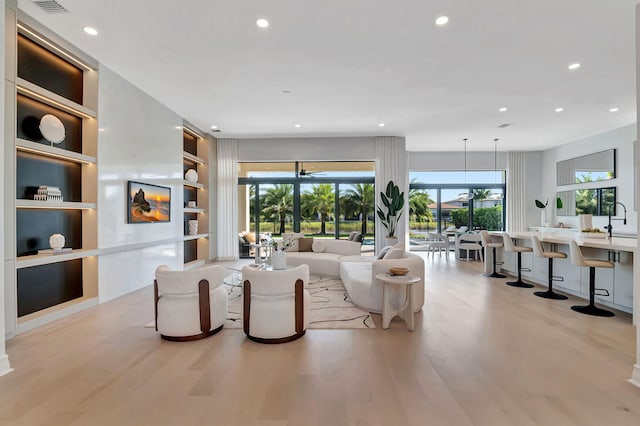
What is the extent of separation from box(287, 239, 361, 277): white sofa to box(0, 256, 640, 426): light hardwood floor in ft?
8.50

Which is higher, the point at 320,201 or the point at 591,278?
the point at 320,201

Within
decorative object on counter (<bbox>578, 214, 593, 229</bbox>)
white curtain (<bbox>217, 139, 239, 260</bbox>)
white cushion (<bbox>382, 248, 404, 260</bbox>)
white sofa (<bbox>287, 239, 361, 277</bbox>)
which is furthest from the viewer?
white curtain (<bbox>217, 139, 239, 260</bbox>)

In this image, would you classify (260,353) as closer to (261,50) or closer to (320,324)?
(320,324)

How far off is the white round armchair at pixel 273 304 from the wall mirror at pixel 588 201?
27.7ft

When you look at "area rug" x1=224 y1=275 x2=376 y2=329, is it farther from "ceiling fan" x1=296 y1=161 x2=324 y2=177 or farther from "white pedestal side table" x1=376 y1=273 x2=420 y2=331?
"ceiling fan" x1=296 y1=161 x2=324 y2=177

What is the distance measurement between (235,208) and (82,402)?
21.3 ft

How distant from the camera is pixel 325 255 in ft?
21.4

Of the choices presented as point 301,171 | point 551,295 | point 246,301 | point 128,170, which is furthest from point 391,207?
point 128,170

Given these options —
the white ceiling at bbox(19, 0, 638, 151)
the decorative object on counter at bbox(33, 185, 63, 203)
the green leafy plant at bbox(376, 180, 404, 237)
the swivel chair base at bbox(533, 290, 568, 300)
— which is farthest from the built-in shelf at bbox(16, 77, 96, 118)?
the swivel chair base at bbox(533, 290, 568, 300)

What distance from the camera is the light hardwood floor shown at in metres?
1.98

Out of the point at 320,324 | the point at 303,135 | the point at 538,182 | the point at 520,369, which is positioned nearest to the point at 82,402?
the point at 320,324

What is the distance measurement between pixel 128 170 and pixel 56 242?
5.32 feet

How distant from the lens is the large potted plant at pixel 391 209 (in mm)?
7973

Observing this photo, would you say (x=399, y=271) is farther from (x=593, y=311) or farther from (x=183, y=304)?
(x=593, y=311)
